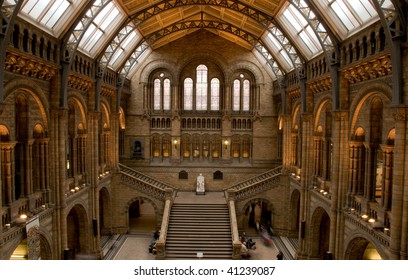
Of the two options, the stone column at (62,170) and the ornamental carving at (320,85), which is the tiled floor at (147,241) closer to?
the stone column at (62,170)

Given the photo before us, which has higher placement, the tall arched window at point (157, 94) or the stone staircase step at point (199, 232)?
the tall arched window at point (157, 94)

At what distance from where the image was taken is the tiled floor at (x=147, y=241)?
24.5 m

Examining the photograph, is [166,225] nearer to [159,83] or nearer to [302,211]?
[302,211]

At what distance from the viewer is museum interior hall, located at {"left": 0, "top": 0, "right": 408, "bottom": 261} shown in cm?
1426

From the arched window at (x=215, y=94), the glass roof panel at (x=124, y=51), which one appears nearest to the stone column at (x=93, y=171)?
the glass roof panel at (x=124, y=51)

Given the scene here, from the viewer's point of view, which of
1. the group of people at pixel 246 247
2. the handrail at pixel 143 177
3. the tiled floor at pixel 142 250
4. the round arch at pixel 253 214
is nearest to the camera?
the group of people at pixel 246 247

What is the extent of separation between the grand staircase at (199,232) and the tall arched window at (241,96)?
1094 cm

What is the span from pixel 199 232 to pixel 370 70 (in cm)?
1649

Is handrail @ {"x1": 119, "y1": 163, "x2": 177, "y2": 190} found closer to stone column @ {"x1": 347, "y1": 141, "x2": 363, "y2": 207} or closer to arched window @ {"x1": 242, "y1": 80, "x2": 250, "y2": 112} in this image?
arched window @ {"x1": 242, "y1": 80, "x2": 250, "y2": 112}

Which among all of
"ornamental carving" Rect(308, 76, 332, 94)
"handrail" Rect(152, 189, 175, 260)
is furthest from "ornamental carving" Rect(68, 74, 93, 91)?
"ornamental carving" Rect(308, 76, 332, 94)

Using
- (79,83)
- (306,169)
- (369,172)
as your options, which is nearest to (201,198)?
(306,169)

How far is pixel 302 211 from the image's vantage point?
78.4 feet

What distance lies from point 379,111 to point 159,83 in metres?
23.4

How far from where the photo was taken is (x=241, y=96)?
3475cm
